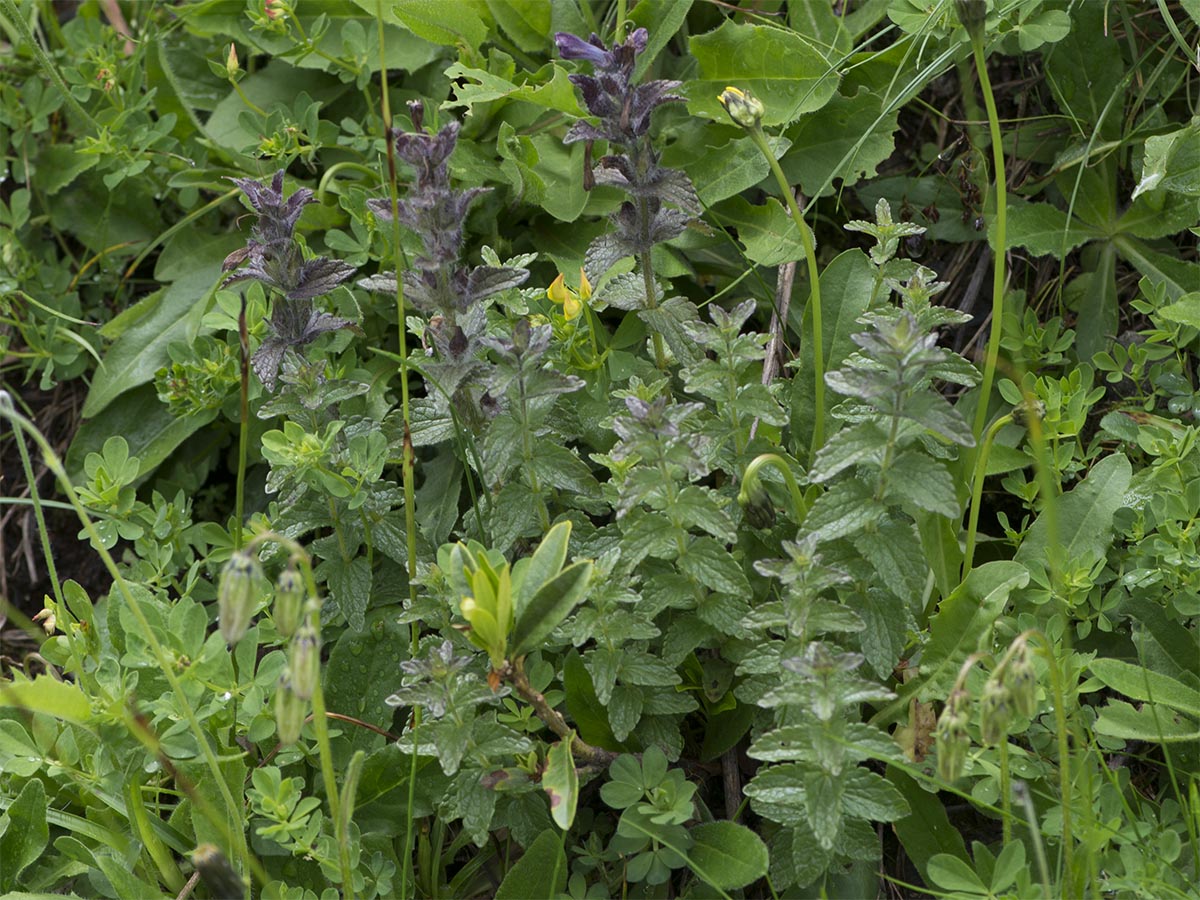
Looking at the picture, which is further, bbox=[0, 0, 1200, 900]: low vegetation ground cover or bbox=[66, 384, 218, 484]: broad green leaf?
bbox=[66, 384, 218, 484]: broad green leaf

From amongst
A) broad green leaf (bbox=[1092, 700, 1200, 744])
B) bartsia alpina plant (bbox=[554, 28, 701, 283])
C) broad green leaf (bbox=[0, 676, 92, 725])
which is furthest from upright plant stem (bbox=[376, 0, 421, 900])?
broad green leaf (bbox=[1092, 700, 1200, 744])

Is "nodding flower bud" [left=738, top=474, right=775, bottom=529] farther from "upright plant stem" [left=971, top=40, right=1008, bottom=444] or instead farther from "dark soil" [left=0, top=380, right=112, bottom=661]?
"dark soil" [left=0, top=380, right=112, bottom=661]

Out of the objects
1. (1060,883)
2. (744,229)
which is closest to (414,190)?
(744,229)

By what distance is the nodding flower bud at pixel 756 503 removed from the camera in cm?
183

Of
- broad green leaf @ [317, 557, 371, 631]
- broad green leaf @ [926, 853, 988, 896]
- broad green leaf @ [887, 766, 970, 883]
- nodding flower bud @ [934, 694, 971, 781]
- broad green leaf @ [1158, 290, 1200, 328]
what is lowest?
broad green leaf @ [887, 766, 970, 883]

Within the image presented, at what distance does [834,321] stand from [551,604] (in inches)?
34.9

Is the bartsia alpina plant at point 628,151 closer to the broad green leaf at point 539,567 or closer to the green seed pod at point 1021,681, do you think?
the broad green leaf at point 539,567

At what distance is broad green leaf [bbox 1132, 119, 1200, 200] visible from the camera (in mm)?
2291

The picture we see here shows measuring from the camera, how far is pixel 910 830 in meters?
1.88

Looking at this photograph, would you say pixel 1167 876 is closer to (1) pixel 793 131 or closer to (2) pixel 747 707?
(2) pixel 747 707

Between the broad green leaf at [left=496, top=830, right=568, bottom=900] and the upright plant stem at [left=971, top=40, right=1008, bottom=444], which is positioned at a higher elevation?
the upright plant stem at [left=971, top=40, right=1008, bottom=444]

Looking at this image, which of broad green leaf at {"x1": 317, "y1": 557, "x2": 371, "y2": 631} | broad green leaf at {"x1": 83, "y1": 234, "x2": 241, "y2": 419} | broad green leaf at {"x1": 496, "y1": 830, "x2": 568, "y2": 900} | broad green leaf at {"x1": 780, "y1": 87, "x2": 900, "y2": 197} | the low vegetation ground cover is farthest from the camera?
broad green leaf at {"x1": 83, "y1": 234, "x2": 241, "y2": 419}

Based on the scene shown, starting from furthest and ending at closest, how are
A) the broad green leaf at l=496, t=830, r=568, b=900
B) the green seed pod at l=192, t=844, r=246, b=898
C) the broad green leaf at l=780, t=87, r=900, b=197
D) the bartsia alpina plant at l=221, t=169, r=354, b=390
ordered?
the broad green leaf at l=780, t=87, r=900, b=197
the bartsia alpina plant at l=221, t=169, r=354, b=390
the broad green leaf at l=496, t=830, r=568, b=900
the green seed pod at l=192, t=844, r=246, b=898

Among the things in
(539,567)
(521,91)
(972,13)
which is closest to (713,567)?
(539,567)
